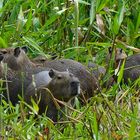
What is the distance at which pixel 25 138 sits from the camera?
496cm

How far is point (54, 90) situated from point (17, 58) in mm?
1273

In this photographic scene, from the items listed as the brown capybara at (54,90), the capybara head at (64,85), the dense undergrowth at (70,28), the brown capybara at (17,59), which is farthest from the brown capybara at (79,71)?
the capybara head at (64,85)

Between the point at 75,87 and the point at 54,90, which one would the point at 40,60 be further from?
the point at 75,87

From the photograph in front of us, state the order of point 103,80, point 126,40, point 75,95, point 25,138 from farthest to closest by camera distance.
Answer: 1. point 126,40
2. point 103,80
3. point 75,95
4. point 25,138

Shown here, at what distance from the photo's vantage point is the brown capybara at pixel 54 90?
6680 mm

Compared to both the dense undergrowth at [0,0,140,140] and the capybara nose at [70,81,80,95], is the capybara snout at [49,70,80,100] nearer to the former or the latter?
the capybara nose at [70,81,80,95]

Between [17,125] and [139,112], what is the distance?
0.78 meters

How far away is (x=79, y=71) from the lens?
769cm

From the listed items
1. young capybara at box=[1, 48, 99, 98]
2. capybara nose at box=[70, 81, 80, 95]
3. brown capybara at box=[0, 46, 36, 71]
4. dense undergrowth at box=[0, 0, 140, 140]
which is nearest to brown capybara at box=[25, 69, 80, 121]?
capybara nose at box=[70, 81, 80, 95]

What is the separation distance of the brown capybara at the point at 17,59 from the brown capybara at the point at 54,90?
0.83 m

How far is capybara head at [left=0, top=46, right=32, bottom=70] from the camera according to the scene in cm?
793

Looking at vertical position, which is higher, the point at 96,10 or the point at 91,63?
the point at 96,10

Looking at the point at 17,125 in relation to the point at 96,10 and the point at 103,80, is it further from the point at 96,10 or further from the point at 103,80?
the point at 96,10

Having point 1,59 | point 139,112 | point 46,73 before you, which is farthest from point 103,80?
point 139,112
